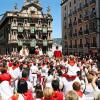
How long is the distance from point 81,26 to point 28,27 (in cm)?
1732

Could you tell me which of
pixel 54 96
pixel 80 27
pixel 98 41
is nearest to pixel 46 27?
pixel 80 27

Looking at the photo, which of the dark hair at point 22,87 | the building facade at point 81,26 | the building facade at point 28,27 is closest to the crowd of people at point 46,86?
the dark hair at point 22,87

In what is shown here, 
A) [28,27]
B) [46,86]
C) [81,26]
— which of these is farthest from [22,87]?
[28,27]

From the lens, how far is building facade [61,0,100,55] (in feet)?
169

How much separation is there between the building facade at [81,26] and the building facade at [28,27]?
4651 millimetres

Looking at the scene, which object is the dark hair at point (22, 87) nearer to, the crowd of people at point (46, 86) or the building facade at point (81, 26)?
the crowd of people at point (46, 86)

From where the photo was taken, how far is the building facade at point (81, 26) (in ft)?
169

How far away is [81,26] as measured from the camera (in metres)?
58.2

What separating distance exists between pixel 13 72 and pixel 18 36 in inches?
2156

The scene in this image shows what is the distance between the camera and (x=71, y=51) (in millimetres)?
63312

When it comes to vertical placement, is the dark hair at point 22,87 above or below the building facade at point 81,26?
below

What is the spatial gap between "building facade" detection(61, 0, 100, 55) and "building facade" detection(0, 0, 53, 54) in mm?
4651

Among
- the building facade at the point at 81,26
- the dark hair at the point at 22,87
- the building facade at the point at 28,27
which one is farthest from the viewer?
the building facade at the point at 28,27

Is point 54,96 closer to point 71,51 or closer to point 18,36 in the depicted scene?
point 71,51
